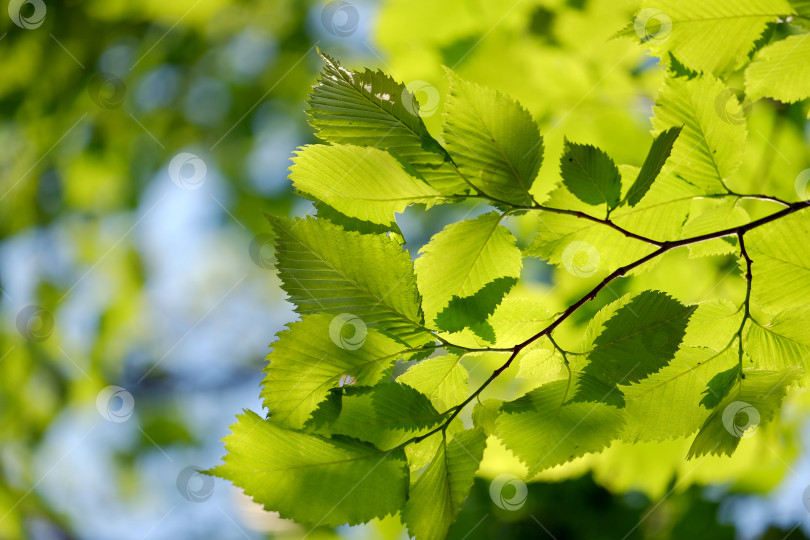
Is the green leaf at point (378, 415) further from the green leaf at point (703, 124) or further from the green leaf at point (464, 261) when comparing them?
the green leaf at point (703, 124)

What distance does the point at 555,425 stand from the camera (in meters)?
0.57

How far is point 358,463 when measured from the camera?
1.69 feet

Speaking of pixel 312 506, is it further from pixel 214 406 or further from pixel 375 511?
pixel 214 406

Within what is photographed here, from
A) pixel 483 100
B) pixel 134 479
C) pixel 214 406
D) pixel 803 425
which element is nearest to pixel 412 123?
pixel 483 100

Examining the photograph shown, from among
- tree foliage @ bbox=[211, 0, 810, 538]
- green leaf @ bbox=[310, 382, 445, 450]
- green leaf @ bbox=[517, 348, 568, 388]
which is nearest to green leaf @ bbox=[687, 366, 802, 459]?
tree foliage @ bbox=[211, 0, 810, 538]

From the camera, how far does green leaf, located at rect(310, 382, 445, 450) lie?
523mm

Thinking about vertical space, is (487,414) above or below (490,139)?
below

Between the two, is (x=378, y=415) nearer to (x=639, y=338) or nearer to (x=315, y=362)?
(x=315, y=362)

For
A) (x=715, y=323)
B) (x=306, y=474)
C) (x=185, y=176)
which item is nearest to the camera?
(x=306, y=474)

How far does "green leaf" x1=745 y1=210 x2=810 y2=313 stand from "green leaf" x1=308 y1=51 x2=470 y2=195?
13.3 inches

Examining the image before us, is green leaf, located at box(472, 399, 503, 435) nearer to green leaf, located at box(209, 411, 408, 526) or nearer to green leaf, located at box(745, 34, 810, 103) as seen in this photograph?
green leaf, located at box(209, 411, 408, 526)

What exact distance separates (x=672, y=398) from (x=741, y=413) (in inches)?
2.6

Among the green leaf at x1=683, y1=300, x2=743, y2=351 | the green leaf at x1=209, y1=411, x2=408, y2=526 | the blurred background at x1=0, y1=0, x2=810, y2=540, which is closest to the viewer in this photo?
the green leaf at x1=209, y1=411, x2=408, y2=526

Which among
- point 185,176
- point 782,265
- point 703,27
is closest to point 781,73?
point 703,27
